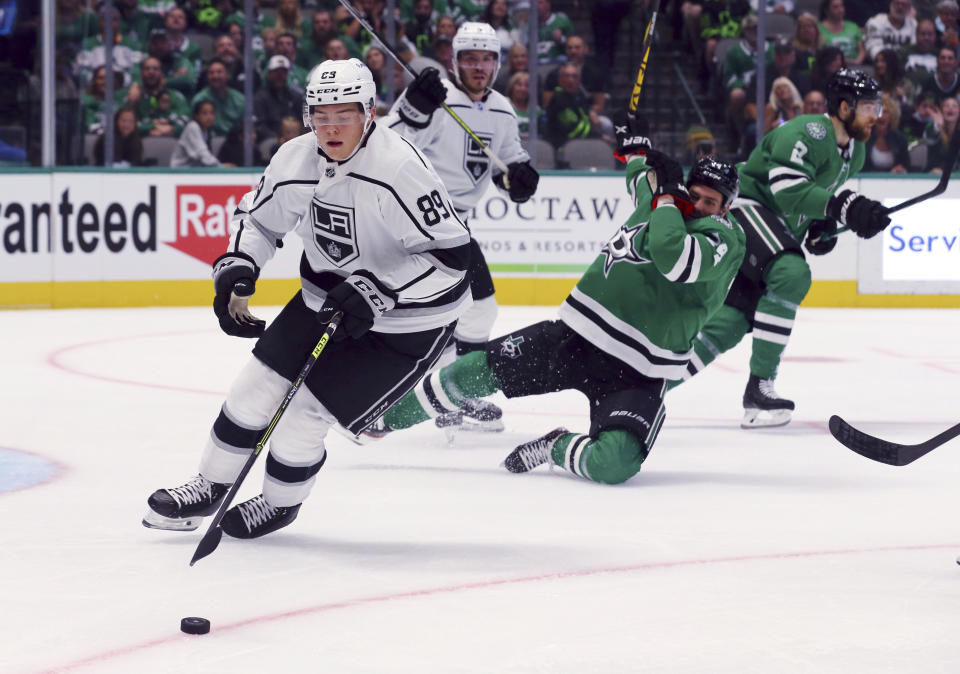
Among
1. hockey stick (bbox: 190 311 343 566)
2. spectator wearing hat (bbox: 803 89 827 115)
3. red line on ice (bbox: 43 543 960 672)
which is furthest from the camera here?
spectator wearing hat (bbox: 803 89 827 115)

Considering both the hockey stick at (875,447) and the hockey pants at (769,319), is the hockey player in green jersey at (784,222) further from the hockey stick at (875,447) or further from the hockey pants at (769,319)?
the hockey stick at (875,447)

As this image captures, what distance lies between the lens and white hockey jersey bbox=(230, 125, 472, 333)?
2980 mm

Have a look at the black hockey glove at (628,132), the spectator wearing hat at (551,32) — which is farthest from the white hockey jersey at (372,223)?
the spectator wearing hat at (551,32)

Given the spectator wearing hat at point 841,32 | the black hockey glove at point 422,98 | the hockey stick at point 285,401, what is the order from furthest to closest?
the spectator wearing hat at point 841,32
the black hockey glove at point 422,98
the hockey stick at point 285,401

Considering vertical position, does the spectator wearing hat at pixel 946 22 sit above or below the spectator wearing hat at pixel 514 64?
above

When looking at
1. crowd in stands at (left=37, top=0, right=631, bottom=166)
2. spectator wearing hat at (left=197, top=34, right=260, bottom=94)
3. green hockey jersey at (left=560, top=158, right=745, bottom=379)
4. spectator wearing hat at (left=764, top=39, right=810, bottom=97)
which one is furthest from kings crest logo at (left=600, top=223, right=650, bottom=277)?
spectator wearing hat at (left=764, top=39, right=810, bottom=97)

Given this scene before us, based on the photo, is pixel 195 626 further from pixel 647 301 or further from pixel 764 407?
pixel 764 407

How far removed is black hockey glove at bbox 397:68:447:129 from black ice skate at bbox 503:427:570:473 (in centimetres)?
115

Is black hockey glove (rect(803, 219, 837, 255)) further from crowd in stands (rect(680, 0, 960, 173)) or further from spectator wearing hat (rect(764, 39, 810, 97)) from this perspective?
spectator wearing hat (rect(764, 39, 810, 97))

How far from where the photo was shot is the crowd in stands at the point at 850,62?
902cm

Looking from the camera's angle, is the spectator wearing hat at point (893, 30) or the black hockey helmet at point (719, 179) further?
the spectator wearing hat at point (893, 30)

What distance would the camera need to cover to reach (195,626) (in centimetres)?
237

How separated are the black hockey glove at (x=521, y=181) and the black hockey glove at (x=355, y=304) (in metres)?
1.65

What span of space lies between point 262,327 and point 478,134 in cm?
190
